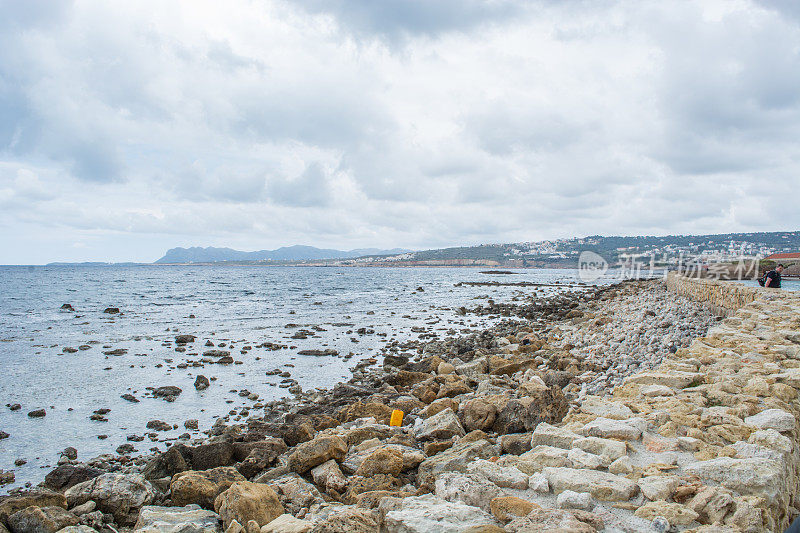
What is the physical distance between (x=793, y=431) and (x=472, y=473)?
3114 mm

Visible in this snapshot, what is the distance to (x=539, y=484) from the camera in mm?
3715

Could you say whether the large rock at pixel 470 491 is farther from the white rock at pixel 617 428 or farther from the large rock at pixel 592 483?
the white rock at pixel 617 428

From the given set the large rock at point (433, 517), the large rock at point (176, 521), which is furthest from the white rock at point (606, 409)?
the large rock at point (176, 521)

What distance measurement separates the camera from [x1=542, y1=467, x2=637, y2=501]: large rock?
3.42 m

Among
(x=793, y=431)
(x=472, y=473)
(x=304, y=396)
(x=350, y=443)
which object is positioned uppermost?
(x=793, y=431)

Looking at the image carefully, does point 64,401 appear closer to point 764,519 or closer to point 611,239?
point 764,519

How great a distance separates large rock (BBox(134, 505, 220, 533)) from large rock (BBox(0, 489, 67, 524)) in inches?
48.5

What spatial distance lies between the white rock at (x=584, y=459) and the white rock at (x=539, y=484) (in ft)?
1.35

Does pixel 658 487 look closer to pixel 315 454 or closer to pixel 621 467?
pixel 621 467

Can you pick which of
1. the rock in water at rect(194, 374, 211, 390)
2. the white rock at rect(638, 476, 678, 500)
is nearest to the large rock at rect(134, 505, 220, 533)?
the white rock at rect(638, 476, 678, 500)

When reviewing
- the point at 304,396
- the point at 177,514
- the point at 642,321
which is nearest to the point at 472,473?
the point at 177,514

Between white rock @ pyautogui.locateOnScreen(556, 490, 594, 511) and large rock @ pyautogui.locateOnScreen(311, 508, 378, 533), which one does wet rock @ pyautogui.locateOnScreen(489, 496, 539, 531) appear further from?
large rock @ pyautogui.locateOnScreen(311, 508, 378, 533)

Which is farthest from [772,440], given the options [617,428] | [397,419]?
[397,419]

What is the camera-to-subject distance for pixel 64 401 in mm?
11117
